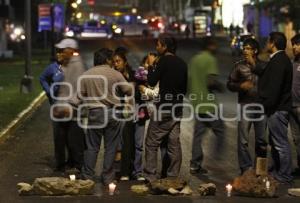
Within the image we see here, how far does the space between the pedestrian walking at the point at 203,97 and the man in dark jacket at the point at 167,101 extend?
3.29ft

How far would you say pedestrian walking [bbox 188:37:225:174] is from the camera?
11.4m

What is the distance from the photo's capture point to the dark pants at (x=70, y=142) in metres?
11.5

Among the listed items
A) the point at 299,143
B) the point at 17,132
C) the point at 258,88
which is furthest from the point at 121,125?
Answer: the point at 17,132

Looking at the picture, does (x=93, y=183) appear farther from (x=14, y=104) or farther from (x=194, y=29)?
(x=194, y=29)

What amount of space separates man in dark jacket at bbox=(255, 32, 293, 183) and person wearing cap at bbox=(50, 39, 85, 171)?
2640mm

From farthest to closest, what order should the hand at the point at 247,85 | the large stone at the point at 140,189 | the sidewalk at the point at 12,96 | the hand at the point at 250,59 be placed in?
1. the sidewalk at the point at 12,96
2. the hand at the point at 250,59
3. the hand at the point at 247,85
4. the large stone at the point at 140,189

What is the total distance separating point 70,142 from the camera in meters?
11.5

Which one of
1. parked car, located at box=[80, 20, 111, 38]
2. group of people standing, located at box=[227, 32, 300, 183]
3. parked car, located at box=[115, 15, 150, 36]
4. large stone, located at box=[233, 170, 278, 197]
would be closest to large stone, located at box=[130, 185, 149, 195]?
large stone, located at box=[233, 170, 278, 197]

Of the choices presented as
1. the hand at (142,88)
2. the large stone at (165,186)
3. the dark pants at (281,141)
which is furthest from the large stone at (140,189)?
the dark pants at (281,141)

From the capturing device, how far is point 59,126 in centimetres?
1152

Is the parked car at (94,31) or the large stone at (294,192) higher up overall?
the parked car at (94,31)

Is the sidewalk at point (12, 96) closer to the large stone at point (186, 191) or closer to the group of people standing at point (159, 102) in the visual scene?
the group of people standing at point (159, 102)

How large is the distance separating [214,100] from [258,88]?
4.33ft

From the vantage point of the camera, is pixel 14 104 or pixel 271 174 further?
pixel 14 104
